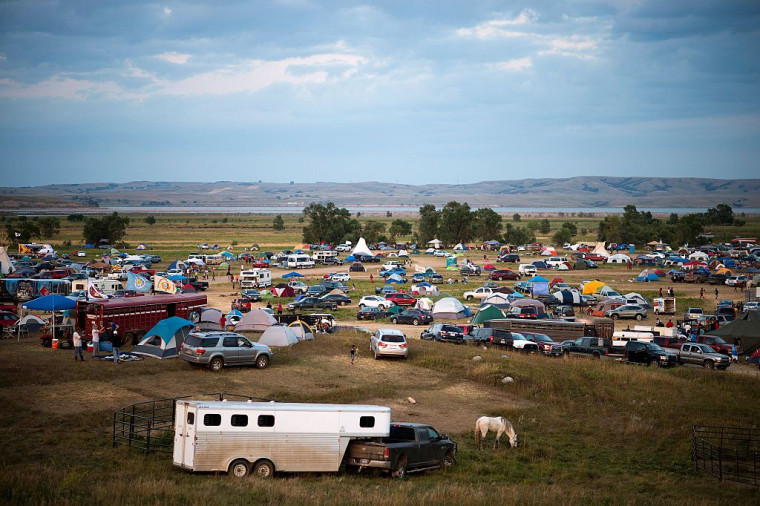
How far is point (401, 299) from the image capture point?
43.7 metres

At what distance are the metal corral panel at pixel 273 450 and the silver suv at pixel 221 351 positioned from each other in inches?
341

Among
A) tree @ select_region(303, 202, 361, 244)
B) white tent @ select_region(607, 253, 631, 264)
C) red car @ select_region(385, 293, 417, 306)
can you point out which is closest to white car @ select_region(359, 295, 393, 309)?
red car @ select_region(385, 293, 417, 306)

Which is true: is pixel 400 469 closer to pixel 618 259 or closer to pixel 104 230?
pixel 618 259

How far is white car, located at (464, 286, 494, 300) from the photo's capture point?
4653 cm

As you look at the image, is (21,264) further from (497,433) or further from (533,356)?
(497,433)

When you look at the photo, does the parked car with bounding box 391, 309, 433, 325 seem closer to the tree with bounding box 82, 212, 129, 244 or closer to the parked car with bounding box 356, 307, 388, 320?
the parked car with bounding box 356, 307, 388, 320

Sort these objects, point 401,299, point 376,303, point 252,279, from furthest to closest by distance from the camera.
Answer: point 252,279
point 401,299
point 376,303

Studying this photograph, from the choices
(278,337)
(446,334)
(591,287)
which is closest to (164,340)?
(278,337)

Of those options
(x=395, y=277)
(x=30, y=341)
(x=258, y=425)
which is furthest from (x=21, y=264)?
(x=258, y=425)

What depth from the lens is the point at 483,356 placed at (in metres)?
25.5

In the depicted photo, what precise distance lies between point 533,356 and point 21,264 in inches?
1852

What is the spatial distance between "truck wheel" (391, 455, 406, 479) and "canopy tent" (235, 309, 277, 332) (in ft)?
55.3

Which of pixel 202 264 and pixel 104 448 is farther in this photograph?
pixel 202 264

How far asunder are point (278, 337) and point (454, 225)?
7407cm
